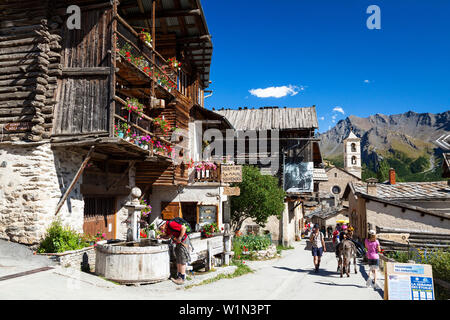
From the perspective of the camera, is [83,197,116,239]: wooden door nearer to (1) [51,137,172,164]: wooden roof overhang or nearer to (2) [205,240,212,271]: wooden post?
(1) [51,137,172,164]: wooden roof overhang

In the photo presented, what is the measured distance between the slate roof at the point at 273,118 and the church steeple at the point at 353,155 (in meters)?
52.5

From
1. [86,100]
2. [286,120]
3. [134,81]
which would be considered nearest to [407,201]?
[286,120]

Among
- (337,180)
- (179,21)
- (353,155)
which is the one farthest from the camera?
(353,155)

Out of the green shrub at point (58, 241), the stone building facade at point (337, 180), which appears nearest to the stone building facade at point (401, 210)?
the green shrub at point (58, 241)

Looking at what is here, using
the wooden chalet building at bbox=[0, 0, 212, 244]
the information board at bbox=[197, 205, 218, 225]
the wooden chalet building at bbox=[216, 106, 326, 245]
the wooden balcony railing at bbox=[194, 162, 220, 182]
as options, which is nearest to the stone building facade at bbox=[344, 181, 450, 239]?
the wooden chalet building at bbox=[216, 106, 326, 245]

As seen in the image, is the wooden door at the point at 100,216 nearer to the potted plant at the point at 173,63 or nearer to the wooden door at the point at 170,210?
the wooden door at the point at 170,210

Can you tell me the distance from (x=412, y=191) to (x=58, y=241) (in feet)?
76.1

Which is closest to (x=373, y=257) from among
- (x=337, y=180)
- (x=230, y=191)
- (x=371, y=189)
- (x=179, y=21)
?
(x=230, y=191)

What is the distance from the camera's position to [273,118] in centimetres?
3036

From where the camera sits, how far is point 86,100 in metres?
10.7

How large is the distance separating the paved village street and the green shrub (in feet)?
1.57

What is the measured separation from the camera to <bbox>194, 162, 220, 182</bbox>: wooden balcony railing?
15.8 meters

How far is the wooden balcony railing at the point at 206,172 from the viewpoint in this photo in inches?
623

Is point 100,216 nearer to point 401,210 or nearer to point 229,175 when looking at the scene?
point 229,175
